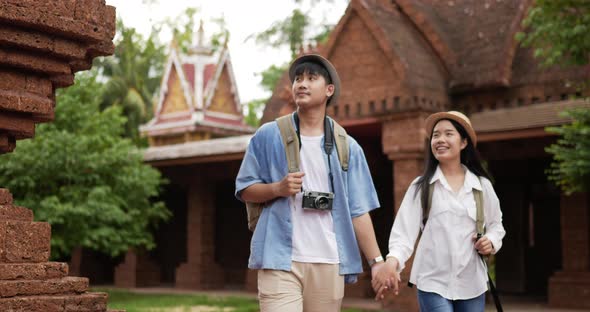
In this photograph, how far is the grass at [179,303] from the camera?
13.1 m

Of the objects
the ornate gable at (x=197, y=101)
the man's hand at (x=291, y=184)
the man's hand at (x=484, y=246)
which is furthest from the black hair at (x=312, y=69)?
the ornate gable at (x=197, y=101)

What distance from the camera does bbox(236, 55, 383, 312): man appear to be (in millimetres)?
3594

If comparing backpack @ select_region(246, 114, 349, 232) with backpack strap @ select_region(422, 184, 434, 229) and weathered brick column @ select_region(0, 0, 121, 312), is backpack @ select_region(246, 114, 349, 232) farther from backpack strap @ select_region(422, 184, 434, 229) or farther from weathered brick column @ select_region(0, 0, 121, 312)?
weathered brick column @ select_region(0, 0, 121, 312)

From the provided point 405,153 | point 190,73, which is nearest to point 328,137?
point 405,153

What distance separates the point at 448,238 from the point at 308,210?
34.3 inches

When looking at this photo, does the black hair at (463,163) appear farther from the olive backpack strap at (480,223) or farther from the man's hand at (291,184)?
the man's hand at (291,184)

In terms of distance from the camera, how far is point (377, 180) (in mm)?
16156

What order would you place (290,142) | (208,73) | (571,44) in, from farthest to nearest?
(208,73)
(571,44)
(290,142)

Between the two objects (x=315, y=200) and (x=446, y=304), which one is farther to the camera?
(x=446, y=304)

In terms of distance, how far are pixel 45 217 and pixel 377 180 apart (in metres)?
6.60

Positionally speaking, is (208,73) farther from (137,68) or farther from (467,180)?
(467,180)

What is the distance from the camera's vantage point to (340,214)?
12.3 ft

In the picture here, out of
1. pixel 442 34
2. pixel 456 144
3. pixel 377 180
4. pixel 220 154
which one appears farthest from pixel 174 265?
pixel 456 144

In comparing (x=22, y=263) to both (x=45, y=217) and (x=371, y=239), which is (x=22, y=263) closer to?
(x=371, y=239)
